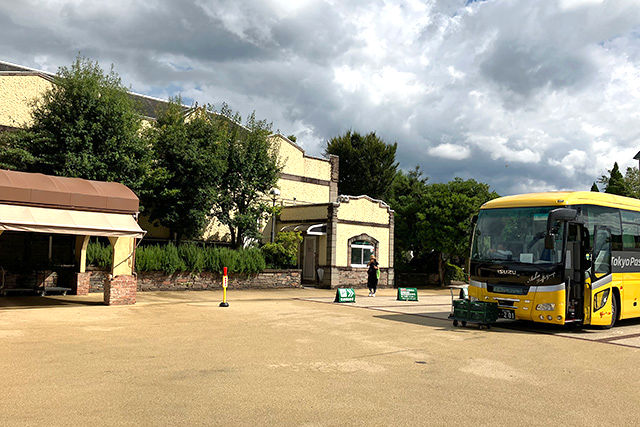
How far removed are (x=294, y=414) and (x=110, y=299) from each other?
12662mm

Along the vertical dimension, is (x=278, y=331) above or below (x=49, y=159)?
below

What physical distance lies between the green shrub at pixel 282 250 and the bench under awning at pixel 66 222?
9994mm

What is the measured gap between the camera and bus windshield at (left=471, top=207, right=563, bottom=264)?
1259 cm

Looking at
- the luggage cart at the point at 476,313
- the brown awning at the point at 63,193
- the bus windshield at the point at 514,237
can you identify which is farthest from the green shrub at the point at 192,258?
the bus windshield at the point at 514,237

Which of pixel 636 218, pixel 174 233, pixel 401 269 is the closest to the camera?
pixel 636 218

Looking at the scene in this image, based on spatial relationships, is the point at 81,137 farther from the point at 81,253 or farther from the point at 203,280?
the point at 203,280

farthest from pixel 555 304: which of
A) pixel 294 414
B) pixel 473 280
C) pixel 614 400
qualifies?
pixel 294 414

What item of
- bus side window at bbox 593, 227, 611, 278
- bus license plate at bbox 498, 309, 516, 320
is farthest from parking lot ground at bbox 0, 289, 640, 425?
bus side window at bbox 593, 227, 611, 278

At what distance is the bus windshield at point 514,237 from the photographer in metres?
12.6

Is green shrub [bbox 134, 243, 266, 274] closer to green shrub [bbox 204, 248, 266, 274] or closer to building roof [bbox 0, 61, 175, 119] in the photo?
green shrub [bbox 204, 248, 266, 274]

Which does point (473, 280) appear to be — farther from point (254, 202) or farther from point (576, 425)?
A: point (254, 202)

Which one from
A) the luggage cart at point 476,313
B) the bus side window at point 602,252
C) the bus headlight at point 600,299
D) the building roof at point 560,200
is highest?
the building roof at point 560,200

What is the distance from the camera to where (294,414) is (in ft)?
18.6

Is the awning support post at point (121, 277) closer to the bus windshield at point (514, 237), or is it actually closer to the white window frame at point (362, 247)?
the bus windshield at point (514, 237)
